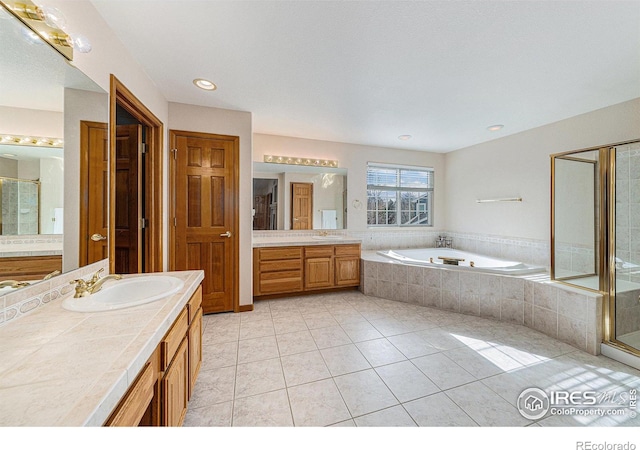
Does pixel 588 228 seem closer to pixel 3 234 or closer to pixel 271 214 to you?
pixel 271 214

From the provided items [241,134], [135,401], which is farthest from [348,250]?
[135,401]

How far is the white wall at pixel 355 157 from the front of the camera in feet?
11.8

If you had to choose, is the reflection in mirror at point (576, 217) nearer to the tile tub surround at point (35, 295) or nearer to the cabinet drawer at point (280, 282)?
the cabinet drawer at point (280, 282)

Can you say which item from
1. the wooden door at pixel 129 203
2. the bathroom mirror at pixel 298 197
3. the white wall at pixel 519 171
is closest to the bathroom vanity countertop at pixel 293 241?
the bathroom mirror at pixel 298 197

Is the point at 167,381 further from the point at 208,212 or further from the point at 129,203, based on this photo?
the point at 208,212

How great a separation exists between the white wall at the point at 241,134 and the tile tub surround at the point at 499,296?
1687 millimetres

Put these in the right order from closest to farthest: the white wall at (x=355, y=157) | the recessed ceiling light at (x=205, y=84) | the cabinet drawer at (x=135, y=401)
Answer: the cabinet drawer at (x=135, y=401) < the recessed ceiling light at (x=205, y=84) < the white wall at (x=355, y=157)

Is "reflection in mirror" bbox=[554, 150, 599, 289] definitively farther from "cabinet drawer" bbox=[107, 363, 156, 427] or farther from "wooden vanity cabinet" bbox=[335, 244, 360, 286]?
"cabinet drawer" bbox=[107, 363, 156, 427]

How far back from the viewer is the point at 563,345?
2.15 meters

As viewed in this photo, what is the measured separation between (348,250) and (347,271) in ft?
1.02

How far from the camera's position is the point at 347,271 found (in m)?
3.55

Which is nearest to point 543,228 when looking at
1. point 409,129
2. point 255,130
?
point 409,129

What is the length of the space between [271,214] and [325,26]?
8.07ft

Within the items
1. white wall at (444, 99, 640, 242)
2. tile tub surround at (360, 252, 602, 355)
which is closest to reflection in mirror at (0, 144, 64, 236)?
tile tub surround at (360, 252, 602, 355)
